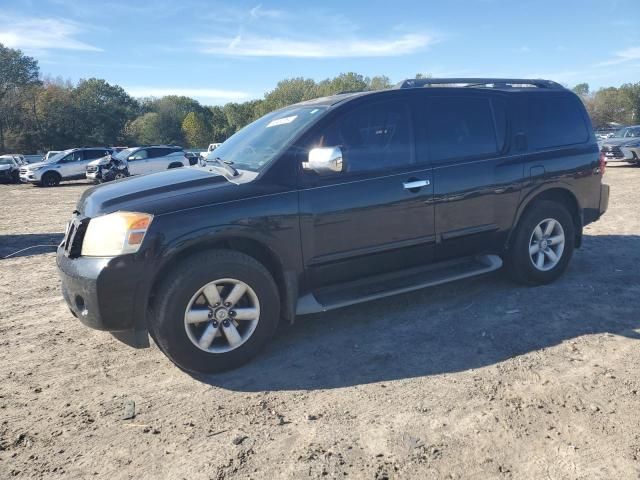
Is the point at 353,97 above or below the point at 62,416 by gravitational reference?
above

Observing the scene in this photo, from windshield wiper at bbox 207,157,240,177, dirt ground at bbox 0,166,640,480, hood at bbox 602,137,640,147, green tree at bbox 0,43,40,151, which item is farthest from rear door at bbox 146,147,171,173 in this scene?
green tree at bbox 0,43,40,151

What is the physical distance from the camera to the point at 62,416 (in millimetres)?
3035

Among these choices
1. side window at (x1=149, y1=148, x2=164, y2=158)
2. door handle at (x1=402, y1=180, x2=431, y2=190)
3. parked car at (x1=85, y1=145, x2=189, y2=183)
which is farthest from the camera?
side window at (x1=149, y1=148, x2=164, y2=158)

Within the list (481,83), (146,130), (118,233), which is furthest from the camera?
(146,130)

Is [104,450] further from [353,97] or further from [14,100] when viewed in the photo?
[14,100]

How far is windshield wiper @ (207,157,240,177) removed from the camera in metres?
3.84

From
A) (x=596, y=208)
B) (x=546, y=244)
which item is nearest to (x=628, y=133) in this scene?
(x=596, y=208)

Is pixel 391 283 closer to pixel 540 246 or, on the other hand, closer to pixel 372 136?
pixel 372 136

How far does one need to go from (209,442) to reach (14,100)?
7260cm

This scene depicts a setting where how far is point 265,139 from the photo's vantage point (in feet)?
13.9

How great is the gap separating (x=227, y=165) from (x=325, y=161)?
104 centimetres

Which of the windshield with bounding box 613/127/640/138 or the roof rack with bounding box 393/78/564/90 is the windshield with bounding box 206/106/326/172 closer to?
the roof rack with bounding box 393/78/564/90

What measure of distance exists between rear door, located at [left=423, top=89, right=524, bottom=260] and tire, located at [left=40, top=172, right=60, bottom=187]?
24.7 metres

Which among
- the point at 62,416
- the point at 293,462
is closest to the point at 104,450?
the point at 62,416
